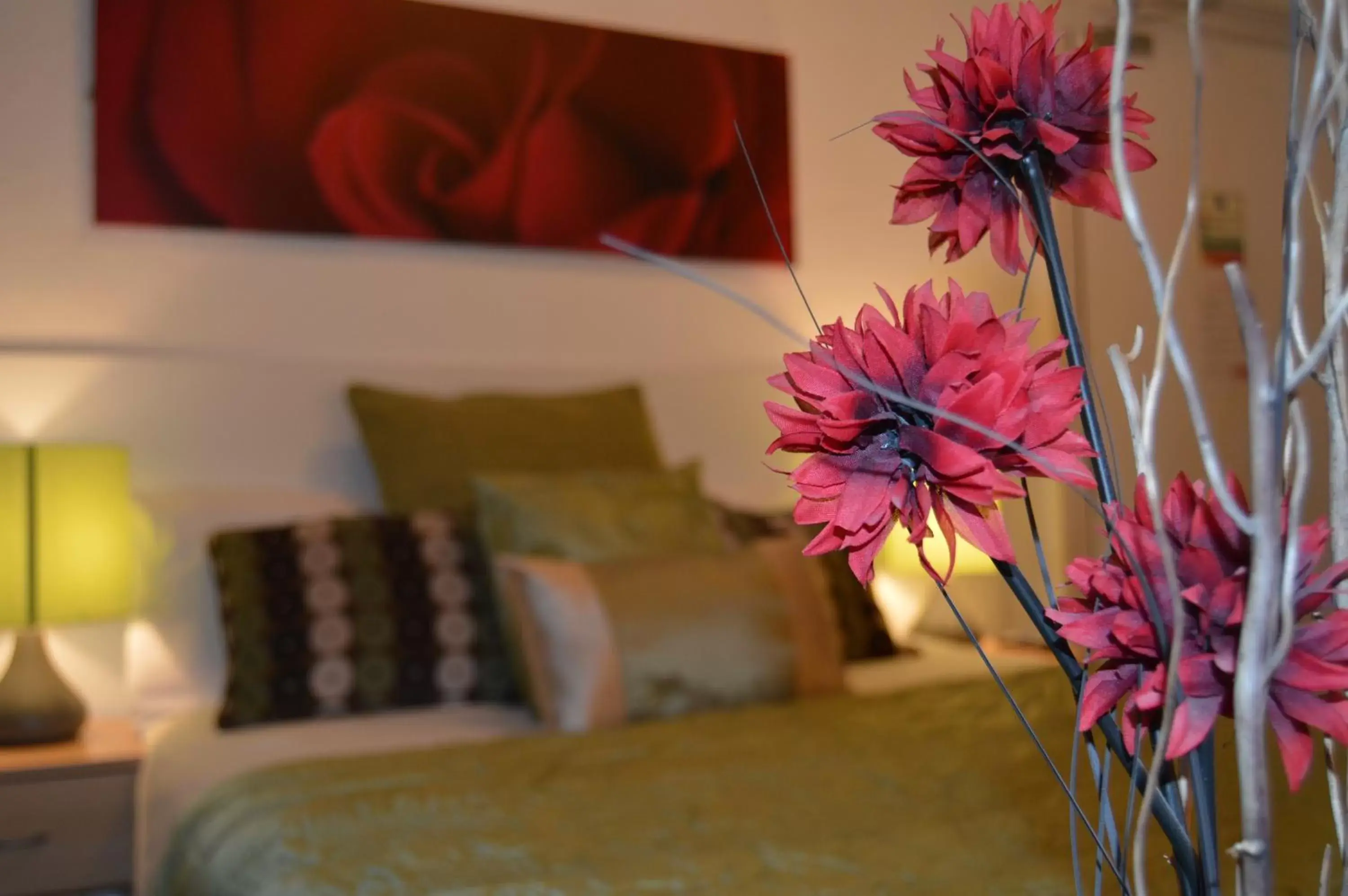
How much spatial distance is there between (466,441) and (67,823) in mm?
1044

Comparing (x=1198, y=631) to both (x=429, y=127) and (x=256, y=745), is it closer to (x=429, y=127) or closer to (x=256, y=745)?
(x=256, y=745)

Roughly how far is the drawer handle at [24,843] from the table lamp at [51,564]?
0.22m

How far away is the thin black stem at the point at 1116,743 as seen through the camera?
1.31 ft

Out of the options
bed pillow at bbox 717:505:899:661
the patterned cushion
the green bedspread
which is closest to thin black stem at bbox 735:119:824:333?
the green bedspread

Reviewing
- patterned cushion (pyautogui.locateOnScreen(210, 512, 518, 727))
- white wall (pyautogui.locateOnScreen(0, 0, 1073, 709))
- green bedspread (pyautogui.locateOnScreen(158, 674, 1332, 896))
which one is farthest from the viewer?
white wall (pyautogui.locateOnScreen(0, 0, 1073, 709))

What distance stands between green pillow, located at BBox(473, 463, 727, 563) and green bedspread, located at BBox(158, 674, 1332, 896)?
0.43 metres

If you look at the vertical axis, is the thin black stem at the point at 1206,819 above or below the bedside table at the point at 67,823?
above

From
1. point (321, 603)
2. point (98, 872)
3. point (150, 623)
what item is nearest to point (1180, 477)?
point (321, 603)

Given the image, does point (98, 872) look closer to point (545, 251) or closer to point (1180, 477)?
point (545, 251)

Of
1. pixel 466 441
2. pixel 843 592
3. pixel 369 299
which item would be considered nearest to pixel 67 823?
pixel 466 441

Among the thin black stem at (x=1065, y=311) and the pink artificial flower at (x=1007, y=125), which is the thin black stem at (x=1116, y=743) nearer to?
the thin black stem at (x=1065, y=311)

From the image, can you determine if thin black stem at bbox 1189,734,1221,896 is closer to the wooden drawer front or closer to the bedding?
the bedding

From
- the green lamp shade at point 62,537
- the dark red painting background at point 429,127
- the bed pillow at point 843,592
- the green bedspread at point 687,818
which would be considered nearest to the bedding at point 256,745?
the green bedspread at point 687,818

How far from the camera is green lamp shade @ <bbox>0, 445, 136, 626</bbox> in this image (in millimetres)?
2125
